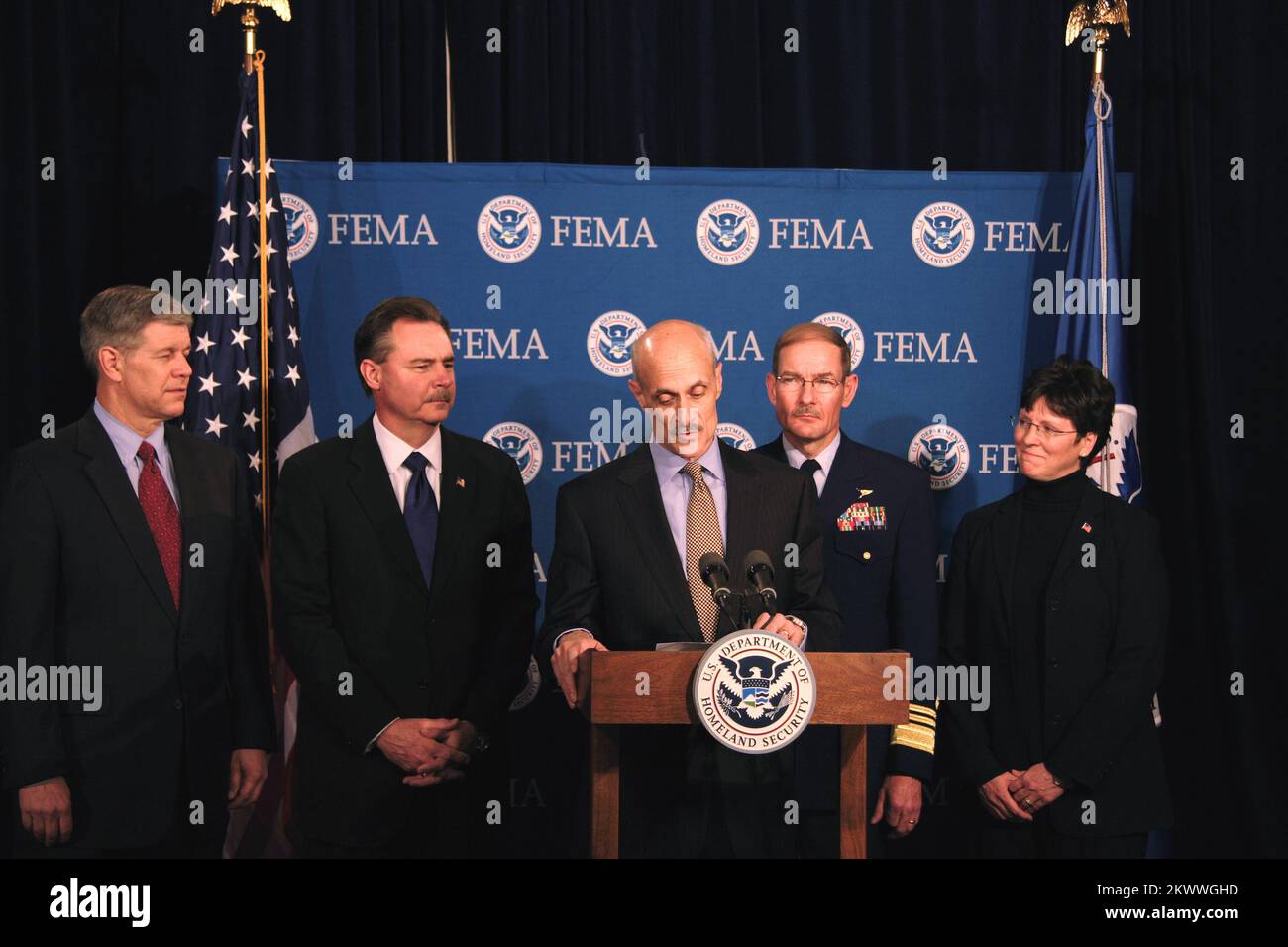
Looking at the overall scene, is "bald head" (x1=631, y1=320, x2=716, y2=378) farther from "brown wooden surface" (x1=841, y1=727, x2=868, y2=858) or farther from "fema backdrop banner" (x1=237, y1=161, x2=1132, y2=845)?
"fema backdrop banner" (x1=237, y1=161, x2=1132, y2=845)

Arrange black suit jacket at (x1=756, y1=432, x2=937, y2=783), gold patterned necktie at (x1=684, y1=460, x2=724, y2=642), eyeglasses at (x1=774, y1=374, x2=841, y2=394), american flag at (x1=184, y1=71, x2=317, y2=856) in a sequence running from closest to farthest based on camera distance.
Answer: gold patterned necktie at (x1=684, y1=460, x2=724, y2=642) → black suit jacket at (x1=756, y1=432, x2=937, y2=783) → eyeglasses at (x1=774, y1=374, x2=841, y2=394) → american flag at (x1=184, y1=71, x2=317, y2=856)

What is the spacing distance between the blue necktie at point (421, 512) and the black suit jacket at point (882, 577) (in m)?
1.07

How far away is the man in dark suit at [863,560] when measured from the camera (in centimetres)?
361

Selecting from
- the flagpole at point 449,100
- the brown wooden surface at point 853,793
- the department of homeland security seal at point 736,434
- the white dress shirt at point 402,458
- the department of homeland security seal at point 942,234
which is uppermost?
the flagpole at point 449,100

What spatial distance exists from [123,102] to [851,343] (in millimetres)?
2876

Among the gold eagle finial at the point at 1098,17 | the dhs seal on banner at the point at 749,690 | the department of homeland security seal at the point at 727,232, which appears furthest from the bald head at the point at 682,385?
the gold eagle finial at the point at 1098,17

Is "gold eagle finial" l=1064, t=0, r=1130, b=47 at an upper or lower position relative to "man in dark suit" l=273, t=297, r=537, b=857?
upper

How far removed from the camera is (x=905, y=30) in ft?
17.4

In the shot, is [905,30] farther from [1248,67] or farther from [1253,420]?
[1253,420]

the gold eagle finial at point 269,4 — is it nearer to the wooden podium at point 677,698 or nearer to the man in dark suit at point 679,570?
the man in dark suit at point 679,570

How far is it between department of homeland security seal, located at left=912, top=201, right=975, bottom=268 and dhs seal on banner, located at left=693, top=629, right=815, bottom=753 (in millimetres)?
2384

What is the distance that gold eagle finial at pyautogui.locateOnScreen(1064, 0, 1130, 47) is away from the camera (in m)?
4.55

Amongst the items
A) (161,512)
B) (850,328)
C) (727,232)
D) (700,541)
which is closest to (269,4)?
(727,232)

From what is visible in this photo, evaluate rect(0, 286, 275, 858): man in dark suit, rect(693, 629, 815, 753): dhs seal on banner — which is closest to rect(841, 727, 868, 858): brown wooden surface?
rect(693, 629, 815, 753): dhs seal on banner
